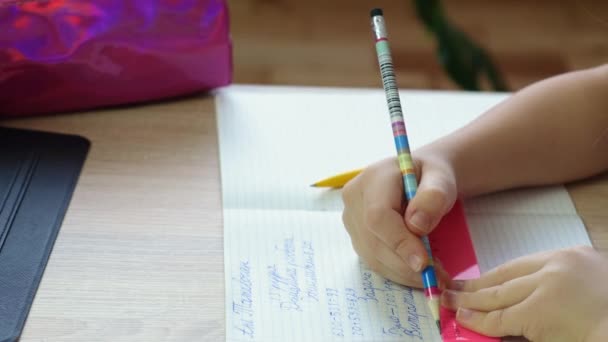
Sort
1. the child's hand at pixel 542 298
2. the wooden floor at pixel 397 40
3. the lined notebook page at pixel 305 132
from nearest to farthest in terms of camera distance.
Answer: the child's hand at pixel 542 298 < the lined notebook page at pixel 305 132 < the wooden floor at pixel 397 40

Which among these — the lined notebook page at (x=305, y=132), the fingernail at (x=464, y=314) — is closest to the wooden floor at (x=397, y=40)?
the lined notebook page at (x=305, y=132)

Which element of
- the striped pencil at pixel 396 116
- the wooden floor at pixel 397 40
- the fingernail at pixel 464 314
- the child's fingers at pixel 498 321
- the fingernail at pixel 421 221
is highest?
the wooden floor at pixel 397 40

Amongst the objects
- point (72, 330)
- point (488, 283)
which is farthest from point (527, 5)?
point (72, 330)

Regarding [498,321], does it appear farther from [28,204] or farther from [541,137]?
[28,204]

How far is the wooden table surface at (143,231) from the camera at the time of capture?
599 mm

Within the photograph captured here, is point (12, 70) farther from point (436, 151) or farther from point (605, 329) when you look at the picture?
point (605, 329)

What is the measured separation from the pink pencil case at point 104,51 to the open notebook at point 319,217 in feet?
0.26

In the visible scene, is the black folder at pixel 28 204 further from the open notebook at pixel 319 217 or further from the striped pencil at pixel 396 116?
the striped pencil at pixel 396 116

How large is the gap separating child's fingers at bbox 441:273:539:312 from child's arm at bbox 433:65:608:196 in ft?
0.50

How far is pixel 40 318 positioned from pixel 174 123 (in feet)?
0.96

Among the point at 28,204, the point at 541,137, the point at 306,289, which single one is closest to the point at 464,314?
the point at 306,289

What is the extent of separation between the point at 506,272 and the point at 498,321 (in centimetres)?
5

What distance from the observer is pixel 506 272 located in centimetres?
63

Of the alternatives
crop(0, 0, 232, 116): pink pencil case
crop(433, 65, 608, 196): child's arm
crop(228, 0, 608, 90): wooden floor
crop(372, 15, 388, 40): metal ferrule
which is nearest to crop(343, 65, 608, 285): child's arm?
crop(433, 65, 608, 196): child's arm
